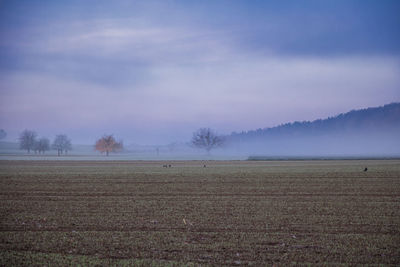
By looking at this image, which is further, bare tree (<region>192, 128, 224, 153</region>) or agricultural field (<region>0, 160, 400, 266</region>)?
bare tree (<region>192, 128, 224, 153</region>)

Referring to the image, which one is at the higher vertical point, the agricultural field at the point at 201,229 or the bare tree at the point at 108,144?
the bare tree at the point at 108,144

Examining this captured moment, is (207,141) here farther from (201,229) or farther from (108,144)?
(201,229)

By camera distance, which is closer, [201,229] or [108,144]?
[201,229]

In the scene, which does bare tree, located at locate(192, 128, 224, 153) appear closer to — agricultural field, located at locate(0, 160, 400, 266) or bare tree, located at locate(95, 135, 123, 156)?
bare tree, located at locate(95, 135, 123, 156)

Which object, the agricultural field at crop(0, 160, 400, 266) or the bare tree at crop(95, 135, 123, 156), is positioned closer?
the agricultural field at crop(0, 160, 400, 266)

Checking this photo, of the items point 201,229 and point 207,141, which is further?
point 207,141

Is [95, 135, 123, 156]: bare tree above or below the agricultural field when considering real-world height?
above

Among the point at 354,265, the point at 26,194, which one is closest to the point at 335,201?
the point at 354,265

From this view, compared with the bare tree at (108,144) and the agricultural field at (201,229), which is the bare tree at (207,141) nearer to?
the bare tree at (108,144)

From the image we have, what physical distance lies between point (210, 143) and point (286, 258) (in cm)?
16256

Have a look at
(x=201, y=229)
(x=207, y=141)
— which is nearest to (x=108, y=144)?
(x=207, y=141)

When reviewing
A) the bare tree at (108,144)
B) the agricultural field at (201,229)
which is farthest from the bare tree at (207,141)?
the agricultural field at (201,229)

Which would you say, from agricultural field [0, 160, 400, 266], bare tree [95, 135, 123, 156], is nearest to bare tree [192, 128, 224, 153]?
bare tree [95, 135, 123, 156]

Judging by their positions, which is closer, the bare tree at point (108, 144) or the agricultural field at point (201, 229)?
the agricultural field at point (201, 229)
